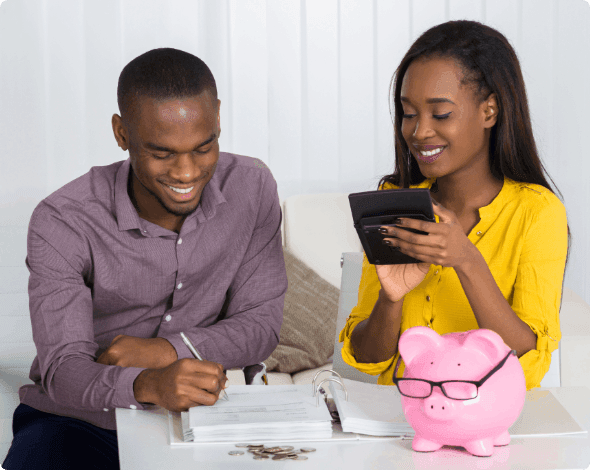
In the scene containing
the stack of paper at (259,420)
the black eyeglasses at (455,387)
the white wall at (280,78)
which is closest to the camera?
the black eyeglasses at (455,387)

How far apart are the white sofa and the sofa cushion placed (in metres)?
0.04

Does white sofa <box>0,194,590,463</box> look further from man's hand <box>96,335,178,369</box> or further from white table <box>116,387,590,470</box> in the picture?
white table <box>116,387,590,470</box>

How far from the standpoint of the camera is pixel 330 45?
304 centimetres

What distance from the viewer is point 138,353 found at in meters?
1.34

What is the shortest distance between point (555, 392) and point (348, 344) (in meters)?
0.40

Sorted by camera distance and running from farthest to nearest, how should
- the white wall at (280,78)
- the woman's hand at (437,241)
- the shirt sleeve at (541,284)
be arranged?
the white wall at (280,78) < the shirt sleeve at (541,284) < the woman's hand at (437,241)

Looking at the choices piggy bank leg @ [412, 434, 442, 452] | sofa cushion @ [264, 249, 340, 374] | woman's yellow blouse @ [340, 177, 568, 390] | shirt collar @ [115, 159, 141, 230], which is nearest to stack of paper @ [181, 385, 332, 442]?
piggy bank leg @ [412, 434, 442, 452]

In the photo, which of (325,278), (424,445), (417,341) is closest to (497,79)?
(417,341)

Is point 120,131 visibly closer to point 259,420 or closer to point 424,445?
point 259,420

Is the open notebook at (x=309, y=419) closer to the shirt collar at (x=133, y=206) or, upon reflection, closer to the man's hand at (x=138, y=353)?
the man's hand at (x=138, y=353)

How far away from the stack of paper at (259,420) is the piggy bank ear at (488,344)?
0.24m

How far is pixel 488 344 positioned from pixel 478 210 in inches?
20.7

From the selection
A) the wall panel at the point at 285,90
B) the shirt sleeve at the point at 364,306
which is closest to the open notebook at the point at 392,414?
the shirt sleeve at the point at 364,306

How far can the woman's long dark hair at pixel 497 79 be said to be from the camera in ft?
4.50
